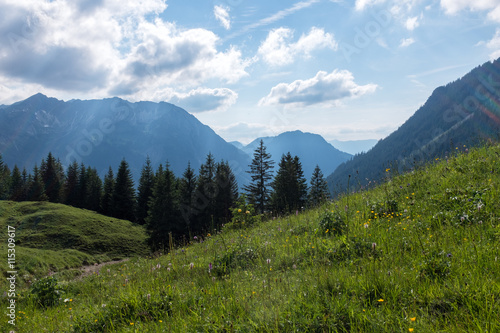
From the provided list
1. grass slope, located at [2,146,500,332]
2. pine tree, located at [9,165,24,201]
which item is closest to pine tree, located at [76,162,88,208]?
pine tree, located at [9,165,24,201]

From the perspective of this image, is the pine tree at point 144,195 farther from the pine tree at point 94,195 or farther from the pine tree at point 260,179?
the pine tree at point 260,179

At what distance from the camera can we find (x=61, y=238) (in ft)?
114

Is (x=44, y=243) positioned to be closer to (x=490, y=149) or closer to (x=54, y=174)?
(x=490, y=149)

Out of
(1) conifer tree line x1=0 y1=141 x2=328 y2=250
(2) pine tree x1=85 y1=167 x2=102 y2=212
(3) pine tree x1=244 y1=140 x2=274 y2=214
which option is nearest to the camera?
(1) conifer tree line x1=0 y1=141 x2=328 y2=250

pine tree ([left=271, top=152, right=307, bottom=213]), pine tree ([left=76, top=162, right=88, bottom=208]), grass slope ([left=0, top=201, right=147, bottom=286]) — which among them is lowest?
grass slope ([left=0, top=201, right=147, bottom=286])

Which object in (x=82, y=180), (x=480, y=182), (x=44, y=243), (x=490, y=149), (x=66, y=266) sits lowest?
(x=66, y=266)

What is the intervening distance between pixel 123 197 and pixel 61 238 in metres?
27.8

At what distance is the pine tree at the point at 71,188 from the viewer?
226 feet

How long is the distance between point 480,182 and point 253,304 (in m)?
5.82

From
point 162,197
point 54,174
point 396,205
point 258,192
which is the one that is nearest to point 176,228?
point 162,197

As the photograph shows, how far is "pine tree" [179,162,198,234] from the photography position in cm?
4356

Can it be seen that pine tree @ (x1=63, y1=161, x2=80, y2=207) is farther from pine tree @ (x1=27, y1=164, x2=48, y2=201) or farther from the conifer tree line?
pine tree @ (x1=27, y1=164, x2=48, y2=201)

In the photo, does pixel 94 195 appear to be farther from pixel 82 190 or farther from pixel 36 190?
pixel 36 190

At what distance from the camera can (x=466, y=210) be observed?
502 cm
